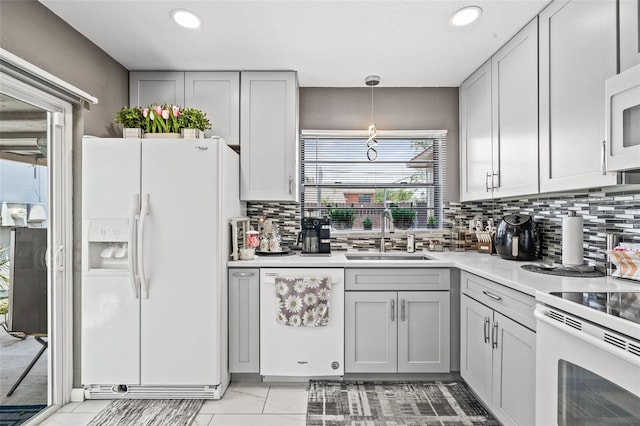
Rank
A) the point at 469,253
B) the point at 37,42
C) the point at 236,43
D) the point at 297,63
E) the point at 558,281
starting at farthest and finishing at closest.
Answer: the point at 469,253, the point at 297,63, the point at 236,43, the point at 37,42, the point at 558,281

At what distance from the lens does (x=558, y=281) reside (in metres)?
1.74

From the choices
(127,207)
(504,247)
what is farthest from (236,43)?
(504,247)

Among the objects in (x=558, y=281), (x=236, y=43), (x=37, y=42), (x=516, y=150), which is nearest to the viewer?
(x=558, y=281)

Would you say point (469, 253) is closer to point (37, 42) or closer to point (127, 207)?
point (127, 207)

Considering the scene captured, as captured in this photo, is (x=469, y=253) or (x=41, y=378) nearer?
(x=41, y=378)

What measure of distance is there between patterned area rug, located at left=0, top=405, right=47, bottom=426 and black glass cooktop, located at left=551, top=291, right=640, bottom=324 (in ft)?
9.39

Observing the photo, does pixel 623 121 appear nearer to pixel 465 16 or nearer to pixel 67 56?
pixel 465 16

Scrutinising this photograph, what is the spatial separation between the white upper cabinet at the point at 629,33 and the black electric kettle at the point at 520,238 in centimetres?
117

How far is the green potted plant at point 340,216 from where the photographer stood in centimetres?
335

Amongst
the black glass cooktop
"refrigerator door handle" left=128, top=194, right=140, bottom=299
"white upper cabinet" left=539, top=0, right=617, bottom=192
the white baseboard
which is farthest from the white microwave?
the white baseboard

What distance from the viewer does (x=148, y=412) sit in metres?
2.24

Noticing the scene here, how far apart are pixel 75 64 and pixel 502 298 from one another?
9.69 ft

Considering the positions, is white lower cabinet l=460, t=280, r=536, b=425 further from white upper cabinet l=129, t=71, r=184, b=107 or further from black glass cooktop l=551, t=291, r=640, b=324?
white upper cabinet l=129, t=71, r=184, b=107

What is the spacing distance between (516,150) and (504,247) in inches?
26.8
